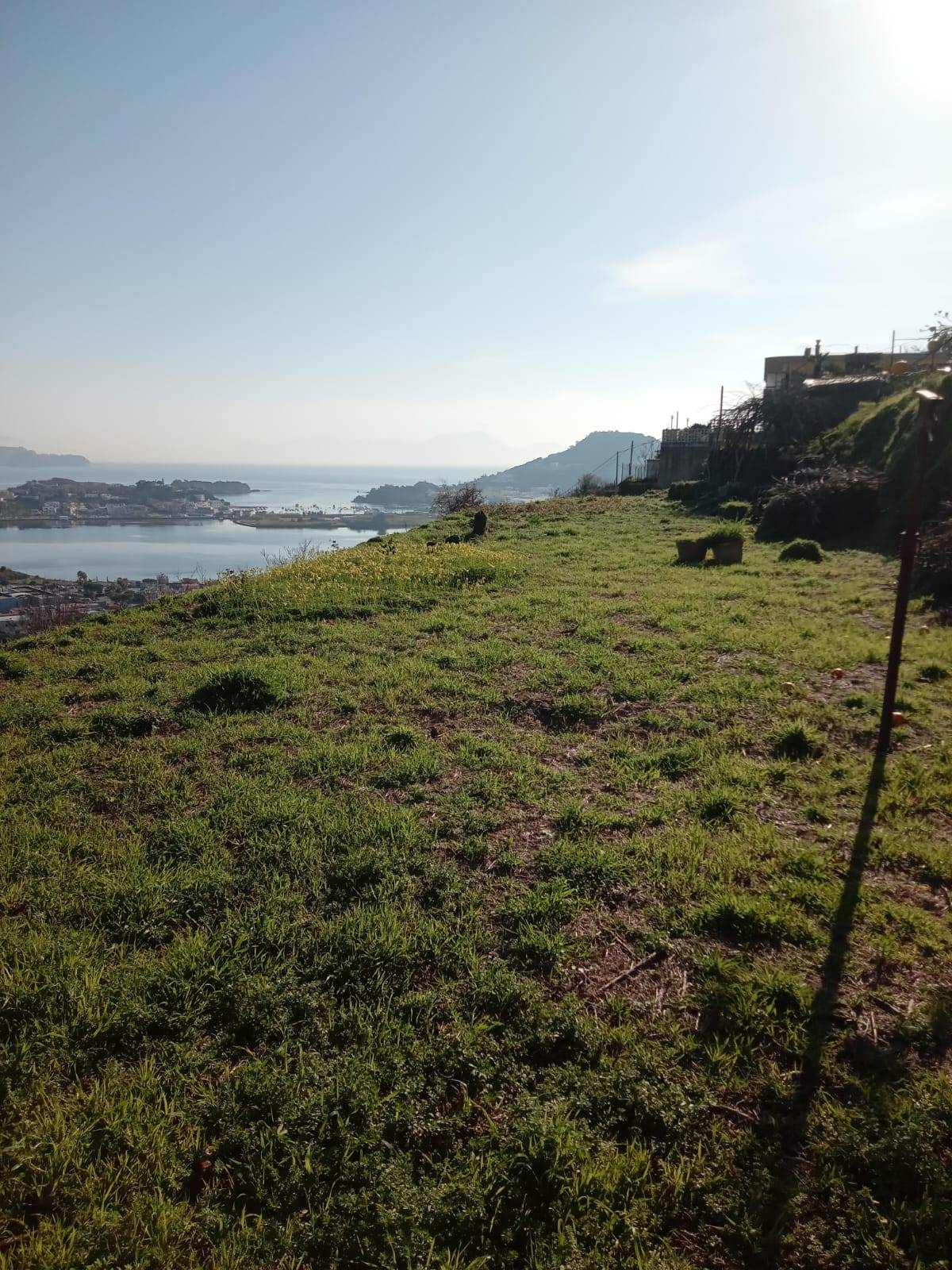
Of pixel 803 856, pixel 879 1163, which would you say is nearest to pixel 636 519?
pixel 803 856

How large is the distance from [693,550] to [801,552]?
6.22 feet

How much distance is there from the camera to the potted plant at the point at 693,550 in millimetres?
12430

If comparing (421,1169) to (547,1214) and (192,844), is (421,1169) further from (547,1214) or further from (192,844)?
(192,844)

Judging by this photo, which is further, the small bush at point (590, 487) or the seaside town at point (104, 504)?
the seaside town at point (104, 504)

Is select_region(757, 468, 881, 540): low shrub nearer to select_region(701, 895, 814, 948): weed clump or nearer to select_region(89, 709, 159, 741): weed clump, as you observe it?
select_region(701, 895, 814, 948): weed clump

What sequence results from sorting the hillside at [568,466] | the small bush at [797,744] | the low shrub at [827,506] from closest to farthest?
the small bush at [797,744] → the low shrub at [827,506] → the hillside at [568,466]

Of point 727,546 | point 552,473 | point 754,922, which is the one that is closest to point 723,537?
point 727,546

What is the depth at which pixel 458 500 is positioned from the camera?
26.1 meters

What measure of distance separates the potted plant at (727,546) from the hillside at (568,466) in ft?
165

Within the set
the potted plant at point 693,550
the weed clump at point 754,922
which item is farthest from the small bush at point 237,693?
the potted plant at point 693,550

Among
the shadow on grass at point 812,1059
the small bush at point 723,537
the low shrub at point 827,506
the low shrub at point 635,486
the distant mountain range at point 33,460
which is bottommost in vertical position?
the shadow on grass at point 812,1059

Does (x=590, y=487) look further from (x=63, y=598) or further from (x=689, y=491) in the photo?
(x=63, y=598)

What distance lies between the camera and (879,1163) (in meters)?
1.94

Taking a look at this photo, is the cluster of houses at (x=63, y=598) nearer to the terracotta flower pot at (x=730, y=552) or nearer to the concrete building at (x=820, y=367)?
the terracotta flower pot at (x=730, y=552)
